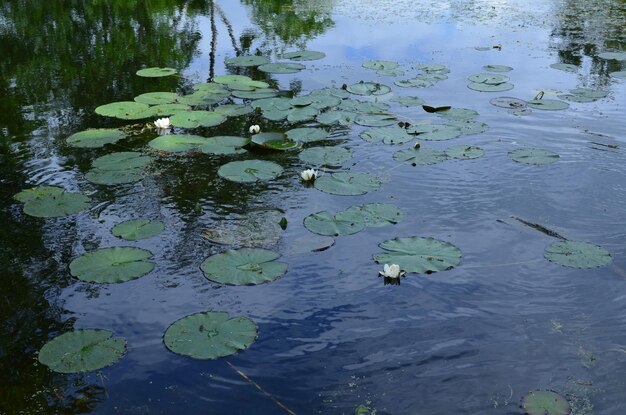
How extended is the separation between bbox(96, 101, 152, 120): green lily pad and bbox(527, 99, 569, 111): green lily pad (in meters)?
3.42

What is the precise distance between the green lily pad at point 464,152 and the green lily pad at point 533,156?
9.5 inches

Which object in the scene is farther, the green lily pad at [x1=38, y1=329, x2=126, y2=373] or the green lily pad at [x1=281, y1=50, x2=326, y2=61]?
the green lily pad at [x1=281, y1=50, x2=326, y2=61]

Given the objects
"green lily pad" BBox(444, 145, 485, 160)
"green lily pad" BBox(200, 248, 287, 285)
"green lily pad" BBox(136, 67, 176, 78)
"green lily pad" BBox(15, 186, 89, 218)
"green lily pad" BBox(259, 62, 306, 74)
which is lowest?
"green lily pad" BBox(200, 248, 287, 285)

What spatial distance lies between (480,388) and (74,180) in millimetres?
3214

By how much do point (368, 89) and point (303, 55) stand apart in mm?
1522

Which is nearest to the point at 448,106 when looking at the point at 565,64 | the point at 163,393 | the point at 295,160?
the point at 295,160

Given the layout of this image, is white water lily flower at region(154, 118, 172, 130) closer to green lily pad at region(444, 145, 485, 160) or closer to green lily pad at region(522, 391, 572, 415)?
green lily pad at region(444, 145, 485, 160)

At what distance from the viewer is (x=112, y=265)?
3.65 meters

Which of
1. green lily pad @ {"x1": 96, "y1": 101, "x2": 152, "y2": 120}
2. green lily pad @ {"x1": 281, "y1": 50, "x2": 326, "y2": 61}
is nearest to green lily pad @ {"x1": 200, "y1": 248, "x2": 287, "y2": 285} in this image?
green lily pad @ {"x1": 96, "y1": 101, "x2": 152, "y2": 120}

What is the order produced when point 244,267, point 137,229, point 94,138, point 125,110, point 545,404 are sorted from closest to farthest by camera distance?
1. point 545,404
2. point 244,267
3. point 137,229
4. point 94,138
5. point 125,110

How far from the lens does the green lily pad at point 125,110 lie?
5.73 m

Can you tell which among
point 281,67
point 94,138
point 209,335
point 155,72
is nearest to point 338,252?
point 209,335

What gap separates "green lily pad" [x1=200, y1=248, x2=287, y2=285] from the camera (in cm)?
352

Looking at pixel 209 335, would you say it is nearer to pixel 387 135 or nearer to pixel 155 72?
pixel 387 135
